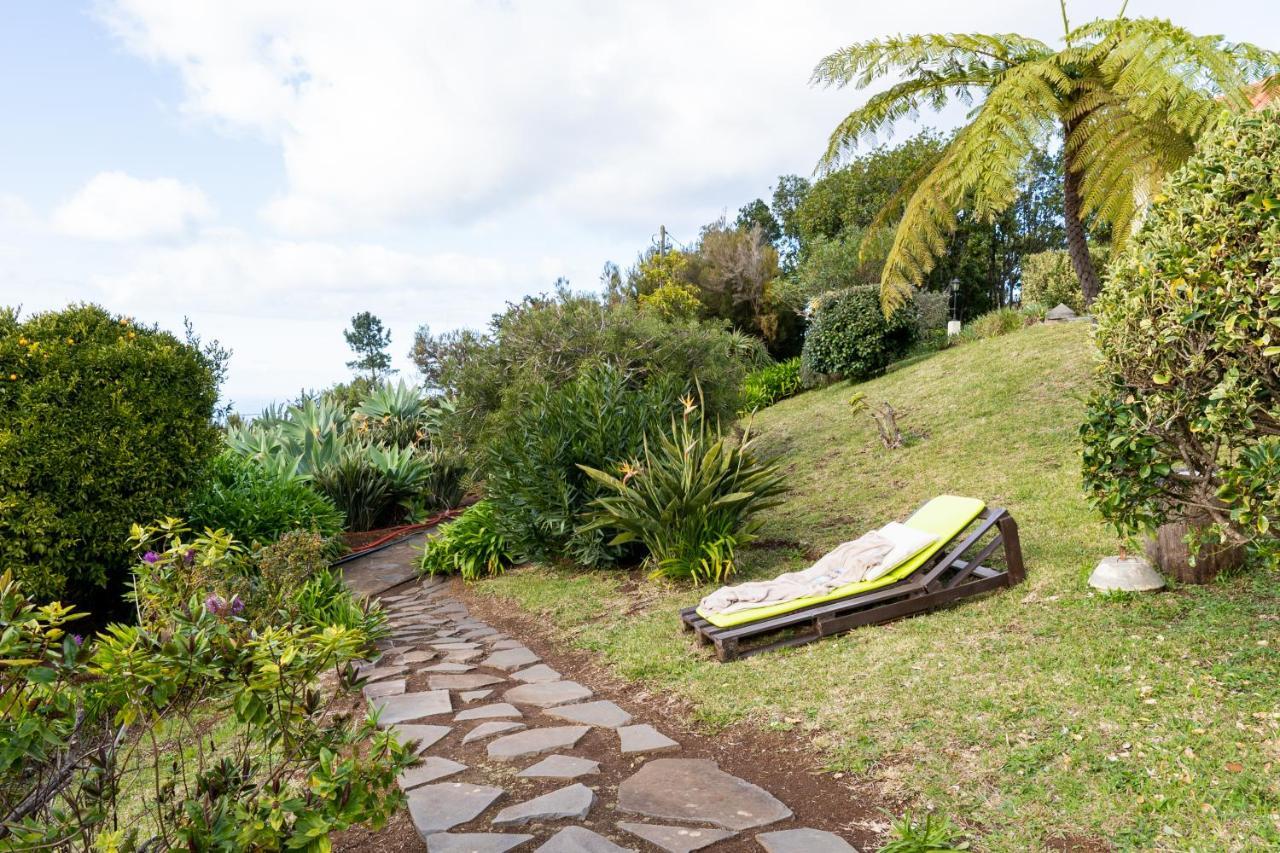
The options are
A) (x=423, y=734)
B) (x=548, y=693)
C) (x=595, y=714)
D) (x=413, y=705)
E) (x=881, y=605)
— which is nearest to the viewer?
(x=423, y=734)

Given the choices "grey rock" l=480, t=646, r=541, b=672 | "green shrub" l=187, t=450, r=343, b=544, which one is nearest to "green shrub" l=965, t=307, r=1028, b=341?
"green shrub" l=187, t=450, r=343, b=544

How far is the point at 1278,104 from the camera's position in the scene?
338 cm

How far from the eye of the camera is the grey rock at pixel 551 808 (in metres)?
2.75

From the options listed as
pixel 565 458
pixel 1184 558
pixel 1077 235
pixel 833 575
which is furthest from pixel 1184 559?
pixel 1077 235

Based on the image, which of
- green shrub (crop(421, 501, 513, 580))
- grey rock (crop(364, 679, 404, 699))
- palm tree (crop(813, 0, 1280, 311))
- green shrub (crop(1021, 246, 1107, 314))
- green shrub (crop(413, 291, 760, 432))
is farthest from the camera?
green shrub (crop(1021, 246, 1107, 314))

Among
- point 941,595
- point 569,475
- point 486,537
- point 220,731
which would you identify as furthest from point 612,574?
point 220,731

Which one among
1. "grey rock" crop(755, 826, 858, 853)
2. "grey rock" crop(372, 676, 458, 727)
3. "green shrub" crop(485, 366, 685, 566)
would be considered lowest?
"grey rock" crop(755, 826, 858, 853)

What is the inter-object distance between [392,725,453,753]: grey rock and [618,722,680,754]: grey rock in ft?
2.64

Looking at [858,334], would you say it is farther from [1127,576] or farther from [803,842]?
[803,842]

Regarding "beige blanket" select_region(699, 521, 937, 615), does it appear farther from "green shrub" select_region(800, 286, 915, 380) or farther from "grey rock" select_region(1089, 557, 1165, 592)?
"green shrub" select_region(800, 286, 915, 380)

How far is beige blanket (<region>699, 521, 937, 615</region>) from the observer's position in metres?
4.66

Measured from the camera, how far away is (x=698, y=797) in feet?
9.52

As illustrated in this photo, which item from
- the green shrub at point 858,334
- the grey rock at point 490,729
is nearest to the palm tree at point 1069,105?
the green shrub at point 858,334

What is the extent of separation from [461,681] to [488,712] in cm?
62
